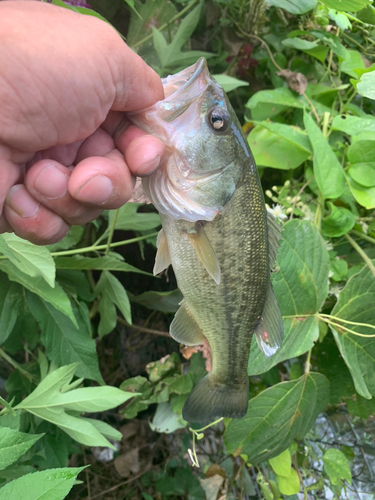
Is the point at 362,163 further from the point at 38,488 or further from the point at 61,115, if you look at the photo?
the point at 38,488

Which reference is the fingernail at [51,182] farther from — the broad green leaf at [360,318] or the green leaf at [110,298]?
the broad green leaf at [360,318]

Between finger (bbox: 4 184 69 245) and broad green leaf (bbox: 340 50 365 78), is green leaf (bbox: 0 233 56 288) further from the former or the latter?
broad green leaf (bbox: 340 50 365 78)

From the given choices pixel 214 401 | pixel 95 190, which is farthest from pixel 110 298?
pixel 95 190

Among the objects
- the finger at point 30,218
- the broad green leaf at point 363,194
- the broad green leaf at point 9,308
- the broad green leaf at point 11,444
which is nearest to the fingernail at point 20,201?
the finger at point 30,218

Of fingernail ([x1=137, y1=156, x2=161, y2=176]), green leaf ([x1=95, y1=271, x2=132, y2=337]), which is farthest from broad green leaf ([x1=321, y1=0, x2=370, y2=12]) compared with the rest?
green leaf ([x1=95, y1=271, x2=132, y2=337])

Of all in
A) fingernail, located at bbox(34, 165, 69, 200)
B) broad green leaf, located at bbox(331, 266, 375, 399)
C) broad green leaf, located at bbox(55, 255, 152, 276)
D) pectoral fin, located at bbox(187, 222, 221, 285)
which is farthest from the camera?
broad green leaf, located at bbox(55, 255, 152, 276)

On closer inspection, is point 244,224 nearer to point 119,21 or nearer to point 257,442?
point 257,442
